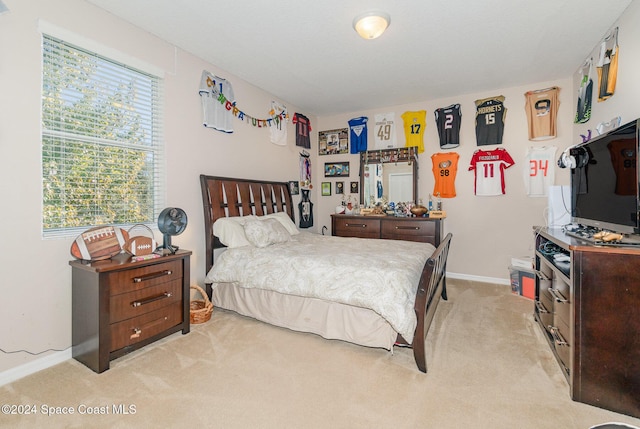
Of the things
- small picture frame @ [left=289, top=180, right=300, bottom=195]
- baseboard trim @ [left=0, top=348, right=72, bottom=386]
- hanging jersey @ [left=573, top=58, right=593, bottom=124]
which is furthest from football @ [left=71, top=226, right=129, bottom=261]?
hanging jersey @ [left=573, top=58, right=593, bottom=124]

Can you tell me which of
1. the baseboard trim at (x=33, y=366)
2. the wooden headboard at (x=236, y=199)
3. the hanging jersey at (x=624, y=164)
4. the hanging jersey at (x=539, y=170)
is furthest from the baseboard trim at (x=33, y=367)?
the hanging jersey at (x=539, y=170)

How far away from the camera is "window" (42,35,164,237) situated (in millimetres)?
2164

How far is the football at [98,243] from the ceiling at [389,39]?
1809 millimetres

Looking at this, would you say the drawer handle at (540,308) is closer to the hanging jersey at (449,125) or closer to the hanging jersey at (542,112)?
the hanging jersey at (542,112)

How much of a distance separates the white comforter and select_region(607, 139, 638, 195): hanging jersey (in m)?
1.39

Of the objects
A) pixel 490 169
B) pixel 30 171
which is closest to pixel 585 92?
pixel 490 169

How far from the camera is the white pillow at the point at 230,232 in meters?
3.10

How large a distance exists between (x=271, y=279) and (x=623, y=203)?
8.43 feet

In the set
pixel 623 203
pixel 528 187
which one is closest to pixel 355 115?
pixel 528 187

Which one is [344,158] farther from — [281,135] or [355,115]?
[281,135]

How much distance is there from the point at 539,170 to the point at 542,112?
0.75 meters

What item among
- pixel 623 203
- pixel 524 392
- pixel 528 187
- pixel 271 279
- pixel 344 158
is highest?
pixel 344 158

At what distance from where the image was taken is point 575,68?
11.5 feet

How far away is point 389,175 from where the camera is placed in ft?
16.0
